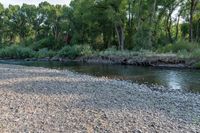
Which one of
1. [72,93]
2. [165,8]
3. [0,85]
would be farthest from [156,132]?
[165,8]

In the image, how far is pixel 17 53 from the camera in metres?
59.3

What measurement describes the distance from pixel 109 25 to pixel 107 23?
565 mm

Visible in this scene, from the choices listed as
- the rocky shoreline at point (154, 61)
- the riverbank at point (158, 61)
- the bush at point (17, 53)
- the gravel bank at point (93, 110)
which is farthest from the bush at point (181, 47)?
the bush at point (17, 53)

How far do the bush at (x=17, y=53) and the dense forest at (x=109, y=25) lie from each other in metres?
0.21

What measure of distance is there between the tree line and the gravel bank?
1155 inches

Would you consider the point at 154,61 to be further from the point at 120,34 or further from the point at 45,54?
the point at 45,54

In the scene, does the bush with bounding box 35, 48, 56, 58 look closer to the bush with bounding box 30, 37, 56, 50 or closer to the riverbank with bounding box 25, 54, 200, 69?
the bush with bounding box 30, 37, 56, 50

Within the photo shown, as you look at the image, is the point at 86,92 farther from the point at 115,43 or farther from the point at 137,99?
the point at 115,43

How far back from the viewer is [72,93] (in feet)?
46.5

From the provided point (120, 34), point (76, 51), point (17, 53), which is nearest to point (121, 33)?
point (120, 34)

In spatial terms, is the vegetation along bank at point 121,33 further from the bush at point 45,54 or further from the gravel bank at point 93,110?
the gravel bank at point 93,110

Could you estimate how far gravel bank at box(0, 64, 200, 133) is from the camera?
8742 mm

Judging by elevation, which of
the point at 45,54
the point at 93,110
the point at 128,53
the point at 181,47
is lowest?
the point at 93,110

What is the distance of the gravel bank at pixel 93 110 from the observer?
874 centimetres
